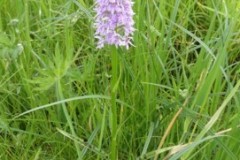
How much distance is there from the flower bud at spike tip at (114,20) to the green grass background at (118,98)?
1.00 ft

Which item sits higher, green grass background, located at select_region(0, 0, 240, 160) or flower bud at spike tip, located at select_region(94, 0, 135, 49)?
flower bud at spike tip, located at select_region(94, 0, 135, 49)

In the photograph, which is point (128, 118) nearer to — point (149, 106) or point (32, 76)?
point (149, 106)

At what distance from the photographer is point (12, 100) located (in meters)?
1.67

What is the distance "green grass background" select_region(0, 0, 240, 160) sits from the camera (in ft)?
4.51

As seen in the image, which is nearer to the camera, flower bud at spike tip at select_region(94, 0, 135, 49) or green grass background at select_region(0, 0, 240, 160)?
flower bud at spike tip at select_region(94, 0, 135, 49)

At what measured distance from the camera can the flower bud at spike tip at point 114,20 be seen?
3.31ft

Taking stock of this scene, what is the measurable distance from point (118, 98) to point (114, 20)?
0.58 metres

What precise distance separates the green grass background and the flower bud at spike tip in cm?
31

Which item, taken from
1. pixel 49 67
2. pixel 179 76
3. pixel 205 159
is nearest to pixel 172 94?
pixel 179 76

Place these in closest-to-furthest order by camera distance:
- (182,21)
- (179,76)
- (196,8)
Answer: (179,76), (182,21), (196,8)

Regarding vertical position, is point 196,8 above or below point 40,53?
above

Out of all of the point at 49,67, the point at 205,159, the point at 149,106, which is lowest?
the point at 205,159

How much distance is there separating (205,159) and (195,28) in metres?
0.70

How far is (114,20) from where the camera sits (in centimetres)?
103
